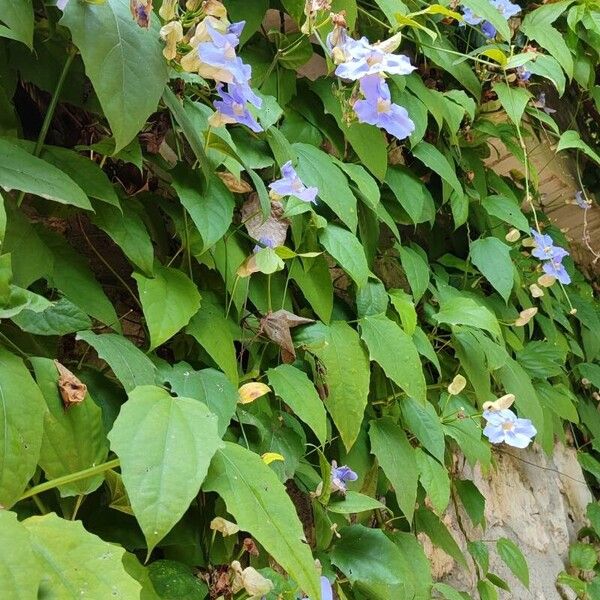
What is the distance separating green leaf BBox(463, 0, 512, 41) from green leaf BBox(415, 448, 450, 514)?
0.77 metres

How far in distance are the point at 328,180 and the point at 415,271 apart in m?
0.34

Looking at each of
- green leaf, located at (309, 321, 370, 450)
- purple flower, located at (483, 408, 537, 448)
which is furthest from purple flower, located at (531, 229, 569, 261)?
green leaf, located at (309, 321, 370, 450)

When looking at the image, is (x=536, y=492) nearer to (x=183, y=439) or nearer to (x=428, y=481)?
(x=428, y=481)

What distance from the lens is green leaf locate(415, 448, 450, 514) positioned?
1.05m

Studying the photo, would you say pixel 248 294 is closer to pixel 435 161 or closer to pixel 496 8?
pixel 435 161

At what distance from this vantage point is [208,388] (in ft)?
2.29

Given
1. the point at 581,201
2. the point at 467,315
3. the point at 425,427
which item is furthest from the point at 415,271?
the point at 581,201

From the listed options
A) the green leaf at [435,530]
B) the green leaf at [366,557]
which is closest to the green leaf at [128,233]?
the green leaf at [366,557]

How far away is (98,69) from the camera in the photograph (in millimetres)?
546

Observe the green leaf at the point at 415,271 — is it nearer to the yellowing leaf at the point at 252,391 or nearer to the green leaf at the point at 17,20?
the yellowing leaf at the point at 252,391

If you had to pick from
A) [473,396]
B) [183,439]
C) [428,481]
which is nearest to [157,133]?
[183,439]

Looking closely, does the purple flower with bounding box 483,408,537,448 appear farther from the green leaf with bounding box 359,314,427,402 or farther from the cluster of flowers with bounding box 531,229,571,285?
the cluster of flowers with bounding box 531,229,571,285

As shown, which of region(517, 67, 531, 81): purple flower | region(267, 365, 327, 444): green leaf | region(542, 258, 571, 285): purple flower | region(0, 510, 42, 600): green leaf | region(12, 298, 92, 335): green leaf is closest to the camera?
region(0, 510, 42, 600): green leaf

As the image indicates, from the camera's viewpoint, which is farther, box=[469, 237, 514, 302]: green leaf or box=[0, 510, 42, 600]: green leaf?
box=[469, 237, 514, 302]: green leaf
